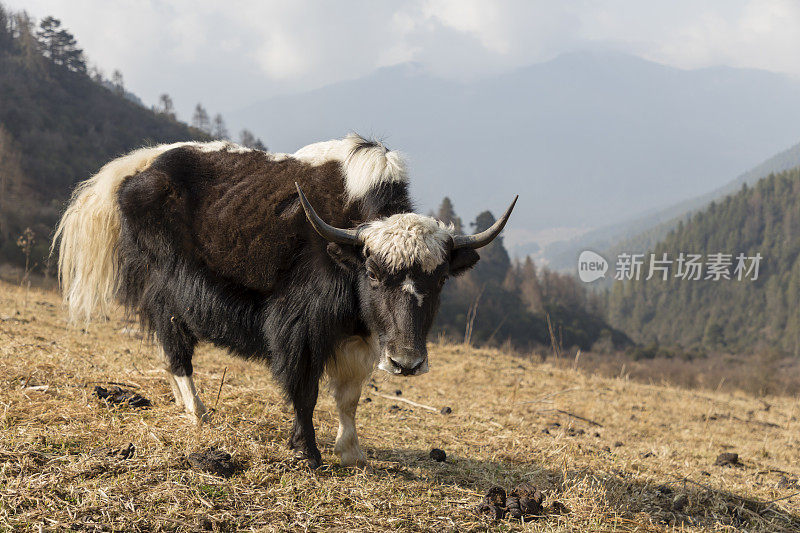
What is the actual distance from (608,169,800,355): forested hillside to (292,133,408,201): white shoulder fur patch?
110 metres

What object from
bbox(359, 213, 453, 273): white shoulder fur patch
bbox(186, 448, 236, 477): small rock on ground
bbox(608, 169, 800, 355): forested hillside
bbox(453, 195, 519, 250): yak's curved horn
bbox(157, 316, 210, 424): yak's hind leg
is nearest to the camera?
bbox(186, 448, 236, 477): small rock on ground

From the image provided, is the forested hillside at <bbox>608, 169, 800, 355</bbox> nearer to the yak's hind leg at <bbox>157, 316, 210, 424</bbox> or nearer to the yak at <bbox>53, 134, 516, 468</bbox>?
the yak at <bbox>53, 134, 516, 468</bbox>

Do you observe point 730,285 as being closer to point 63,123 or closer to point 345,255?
point 63,123

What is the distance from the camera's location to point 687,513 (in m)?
4.22

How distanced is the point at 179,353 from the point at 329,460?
5.61 ft

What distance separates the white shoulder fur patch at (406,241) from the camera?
12.5ft

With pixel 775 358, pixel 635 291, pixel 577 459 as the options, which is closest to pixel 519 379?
pixel 577 459

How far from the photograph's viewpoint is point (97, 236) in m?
5.41

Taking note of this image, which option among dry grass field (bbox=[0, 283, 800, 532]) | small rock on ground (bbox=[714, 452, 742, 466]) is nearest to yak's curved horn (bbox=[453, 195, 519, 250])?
dry grass field (bbox=[0, 283, 800, 532])

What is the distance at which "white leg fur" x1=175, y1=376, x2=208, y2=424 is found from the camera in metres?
4.82

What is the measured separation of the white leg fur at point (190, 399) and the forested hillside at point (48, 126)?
122 feet

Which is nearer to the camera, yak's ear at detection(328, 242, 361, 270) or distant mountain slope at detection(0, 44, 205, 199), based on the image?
yak's ear at detection(328, 242, 361, 270)

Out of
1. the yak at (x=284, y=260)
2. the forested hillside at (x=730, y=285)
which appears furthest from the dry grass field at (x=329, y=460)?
the forested hillside at (x=730, y=285)

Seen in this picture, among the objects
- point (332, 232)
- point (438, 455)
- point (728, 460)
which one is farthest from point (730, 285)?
point (332, 232)
